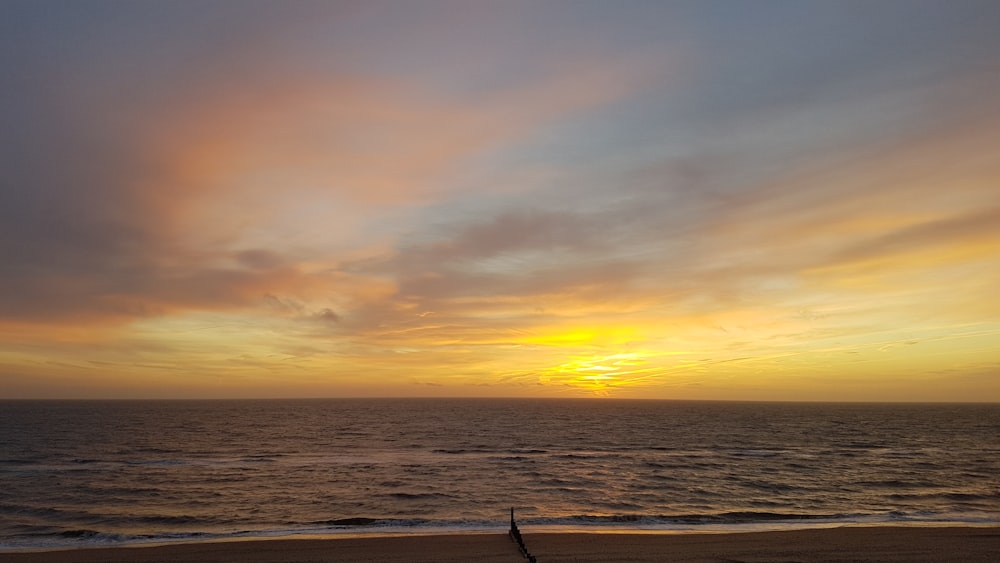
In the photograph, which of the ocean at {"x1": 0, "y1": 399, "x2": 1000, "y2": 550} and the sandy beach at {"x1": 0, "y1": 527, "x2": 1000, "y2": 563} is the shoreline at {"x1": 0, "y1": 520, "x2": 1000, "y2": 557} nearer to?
the ocean at {"x1": 0, "y1": 399, "x2": 1000, "y2": 550}

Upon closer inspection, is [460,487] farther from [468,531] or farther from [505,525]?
[468,531]

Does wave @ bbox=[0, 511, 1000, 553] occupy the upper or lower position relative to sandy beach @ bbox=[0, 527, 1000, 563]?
lower

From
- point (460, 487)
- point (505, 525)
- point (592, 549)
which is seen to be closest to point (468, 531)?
point (505, 525)

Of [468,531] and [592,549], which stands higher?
[592,549]

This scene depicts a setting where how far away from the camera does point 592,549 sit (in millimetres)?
22141

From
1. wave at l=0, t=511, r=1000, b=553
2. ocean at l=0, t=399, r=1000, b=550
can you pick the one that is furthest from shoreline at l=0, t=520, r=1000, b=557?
ocean at l=0, t=399, r=1000, b=550

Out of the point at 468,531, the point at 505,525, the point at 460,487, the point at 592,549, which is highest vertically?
the point at 592,549

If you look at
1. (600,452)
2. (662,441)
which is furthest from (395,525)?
(662,441)

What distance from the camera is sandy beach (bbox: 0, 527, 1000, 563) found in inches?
825

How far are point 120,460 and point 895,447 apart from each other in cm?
8705

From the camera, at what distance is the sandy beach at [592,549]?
68.7ft

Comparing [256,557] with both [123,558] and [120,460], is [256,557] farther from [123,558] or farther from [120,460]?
[120,460]

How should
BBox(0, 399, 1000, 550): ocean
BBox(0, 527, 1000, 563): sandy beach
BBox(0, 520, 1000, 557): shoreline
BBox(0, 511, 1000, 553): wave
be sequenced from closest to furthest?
BBox(0, 527, 1000, 563): sandy beach, BBox(0, 520, 1000, 557): shoreline, BBox(0, 511, 1000, 553): wave, BBox(0, 399, 1000, 550): ocean

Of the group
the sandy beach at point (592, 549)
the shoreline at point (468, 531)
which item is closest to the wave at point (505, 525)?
the shoreline at point (468, 531)
